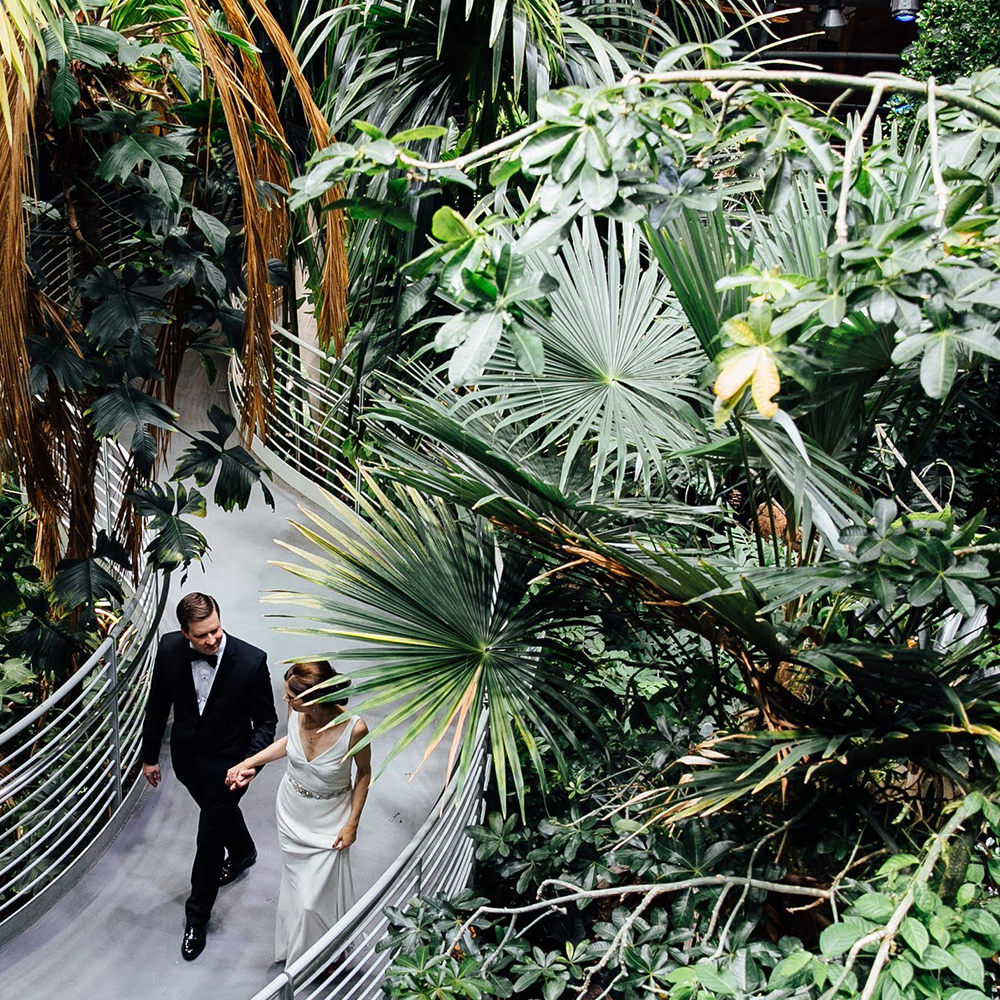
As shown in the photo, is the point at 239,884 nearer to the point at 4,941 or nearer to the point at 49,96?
the point at 4,941

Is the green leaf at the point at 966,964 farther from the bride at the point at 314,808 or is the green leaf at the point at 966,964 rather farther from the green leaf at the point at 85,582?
the green leaf at the point at 85,582

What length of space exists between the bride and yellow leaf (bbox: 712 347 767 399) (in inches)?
89.5

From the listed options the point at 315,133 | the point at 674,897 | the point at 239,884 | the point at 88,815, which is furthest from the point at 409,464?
the point at 88,815

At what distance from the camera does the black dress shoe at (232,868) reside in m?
4.65

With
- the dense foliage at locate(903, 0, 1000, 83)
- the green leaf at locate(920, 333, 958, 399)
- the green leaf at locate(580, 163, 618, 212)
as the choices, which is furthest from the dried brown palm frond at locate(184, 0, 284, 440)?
the dense foliage at locate(903, 0, 1000, 83)

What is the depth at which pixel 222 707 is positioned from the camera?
425cm

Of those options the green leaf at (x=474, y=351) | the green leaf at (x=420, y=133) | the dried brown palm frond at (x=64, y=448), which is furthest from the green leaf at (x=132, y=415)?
the green leaf at (x=474, y=351)

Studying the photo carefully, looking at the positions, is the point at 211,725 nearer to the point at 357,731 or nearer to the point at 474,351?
the point at 357,731

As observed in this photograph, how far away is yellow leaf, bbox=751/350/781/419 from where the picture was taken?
1.71 metres

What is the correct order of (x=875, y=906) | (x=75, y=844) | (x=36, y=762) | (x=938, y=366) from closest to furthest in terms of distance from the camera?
(x=938, y=366)
(x=875, y=906)
(x=75, y=844)
(x=36, y=762)

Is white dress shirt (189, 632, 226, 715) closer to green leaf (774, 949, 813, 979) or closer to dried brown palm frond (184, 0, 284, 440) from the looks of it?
dried brown palm frond (184, 0, 284, 440)

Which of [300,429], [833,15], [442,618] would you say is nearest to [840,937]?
[442,618]

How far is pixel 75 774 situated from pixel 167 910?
2.14 feet

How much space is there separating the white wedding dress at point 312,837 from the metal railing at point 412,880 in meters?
0.14
